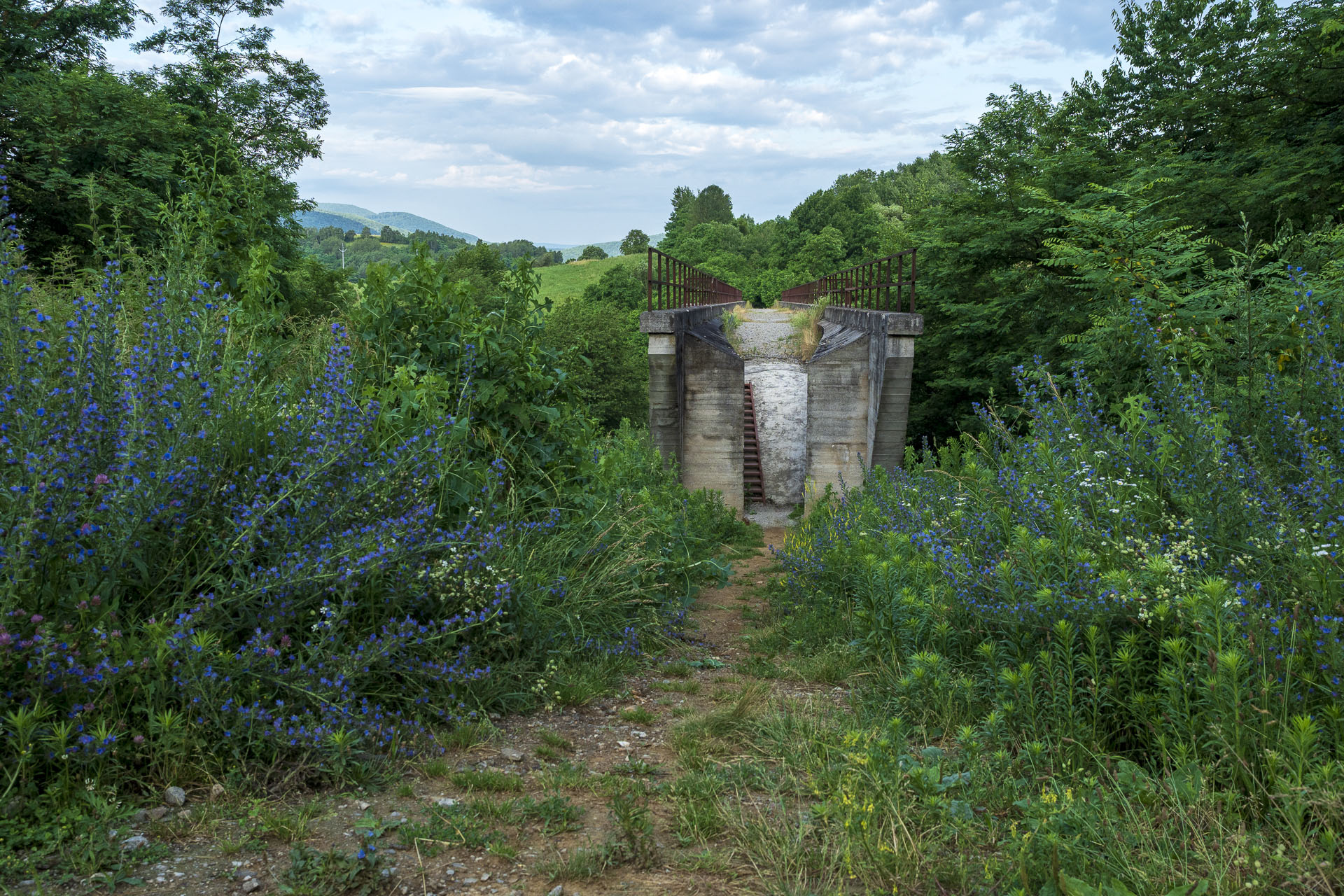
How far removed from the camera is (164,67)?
76.5 feet

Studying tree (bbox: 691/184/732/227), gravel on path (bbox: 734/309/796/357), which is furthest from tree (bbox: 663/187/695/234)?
gravel on path (bbox: 734/309/796/357)

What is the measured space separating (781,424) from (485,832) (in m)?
16.1

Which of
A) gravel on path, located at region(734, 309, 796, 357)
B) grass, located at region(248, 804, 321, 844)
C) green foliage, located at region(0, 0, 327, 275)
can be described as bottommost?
grass, located at region(248, 804, 321, 844)

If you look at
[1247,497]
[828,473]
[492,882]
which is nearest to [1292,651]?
[1247,497]

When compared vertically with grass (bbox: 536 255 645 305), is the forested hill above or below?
below

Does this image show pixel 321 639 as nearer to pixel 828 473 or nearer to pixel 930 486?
pixel 930 486

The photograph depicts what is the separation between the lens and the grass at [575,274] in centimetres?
7712

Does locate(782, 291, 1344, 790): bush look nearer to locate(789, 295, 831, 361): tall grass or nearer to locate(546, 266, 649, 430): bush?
Result: locate(789, 295, 831, 361): tall grass

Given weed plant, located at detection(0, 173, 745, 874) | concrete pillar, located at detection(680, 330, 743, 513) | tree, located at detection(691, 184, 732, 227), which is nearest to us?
weed plant, located at detection(0, 173, 745, 874)

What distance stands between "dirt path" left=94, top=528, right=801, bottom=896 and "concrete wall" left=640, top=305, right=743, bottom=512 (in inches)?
396

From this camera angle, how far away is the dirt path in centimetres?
265

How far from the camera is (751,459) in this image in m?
17.5

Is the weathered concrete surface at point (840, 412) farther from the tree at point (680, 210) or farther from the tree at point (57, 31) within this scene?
the tree at point (680, 210)

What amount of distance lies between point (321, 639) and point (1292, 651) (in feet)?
12.1
